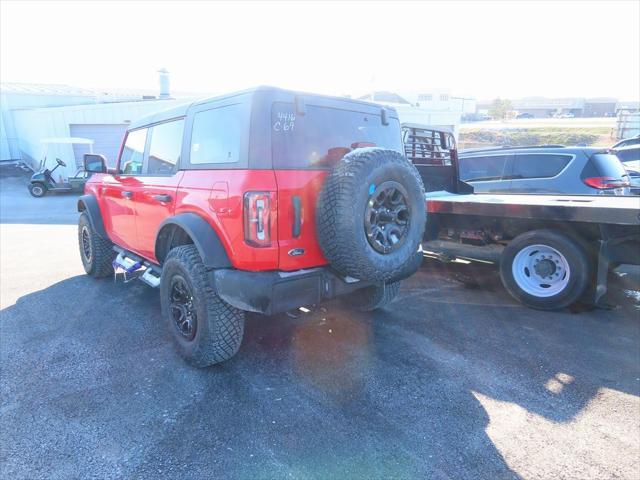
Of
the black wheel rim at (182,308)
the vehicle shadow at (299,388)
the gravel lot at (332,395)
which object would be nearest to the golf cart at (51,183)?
the gravel lot at (332,395)

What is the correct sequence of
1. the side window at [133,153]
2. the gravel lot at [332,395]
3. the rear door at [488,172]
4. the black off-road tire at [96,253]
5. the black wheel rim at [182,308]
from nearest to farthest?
the gravel lot at [332,395] < the black wheel rim at [182,308] < the side window at [133,153] < the black off-road tire at [96,253] < the rear door at [488,172]

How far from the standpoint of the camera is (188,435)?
7.99ft

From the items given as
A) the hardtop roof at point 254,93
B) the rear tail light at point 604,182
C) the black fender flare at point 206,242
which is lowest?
the black fender flare at point 206,242

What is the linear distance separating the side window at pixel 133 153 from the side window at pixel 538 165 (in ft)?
18.8

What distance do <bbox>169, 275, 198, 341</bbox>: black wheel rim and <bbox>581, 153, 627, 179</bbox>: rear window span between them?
591cm

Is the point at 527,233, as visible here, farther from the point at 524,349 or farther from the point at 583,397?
the point at 583,397

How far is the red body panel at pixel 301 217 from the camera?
2.70 meters

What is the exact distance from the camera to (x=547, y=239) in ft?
13.9

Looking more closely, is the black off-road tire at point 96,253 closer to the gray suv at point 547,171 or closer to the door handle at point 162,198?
the door handle at point 162,198

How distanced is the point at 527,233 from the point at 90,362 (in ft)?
14.4

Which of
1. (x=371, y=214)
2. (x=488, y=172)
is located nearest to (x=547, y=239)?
(x=371, y=214)

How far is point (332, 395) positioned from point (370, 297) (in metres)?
1.11

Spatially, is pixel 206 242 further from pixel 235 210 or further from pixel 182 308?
pixel 182 308

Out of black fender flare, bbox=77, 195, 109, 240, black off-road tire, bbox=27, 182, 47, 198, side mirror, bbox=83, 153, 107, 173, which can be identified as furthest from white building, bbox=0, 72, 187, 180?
side mirror, bbox=83, 153, 107, 173
